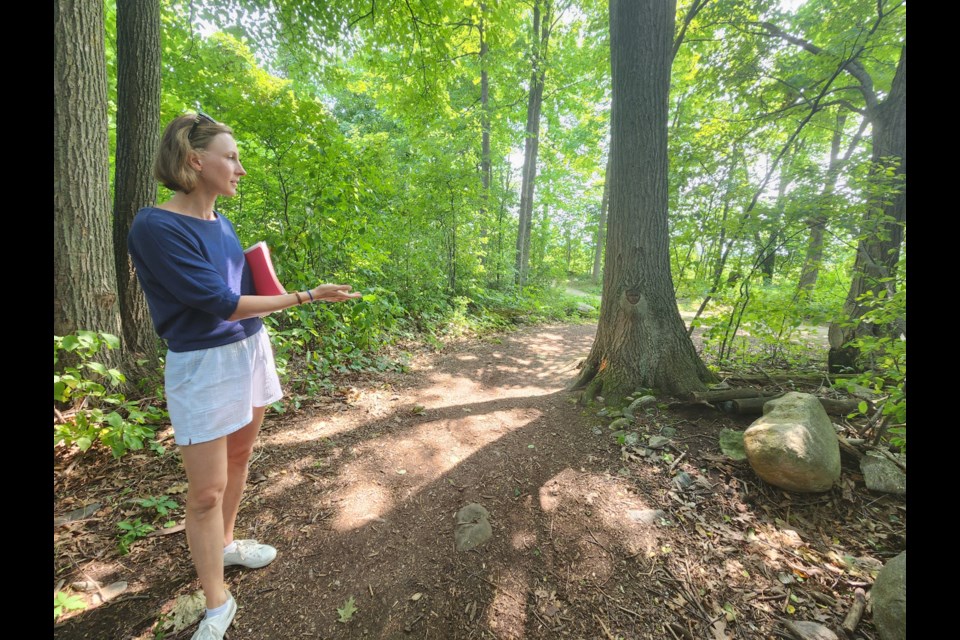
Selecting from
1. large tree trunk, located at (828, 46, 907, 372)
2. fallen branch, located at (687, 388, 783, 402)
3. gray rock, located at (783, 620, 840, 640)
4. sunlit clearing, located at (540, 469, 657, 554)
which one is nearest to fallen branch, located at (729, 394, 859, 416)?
fallen branch, located at (687, 388, 783, 402)

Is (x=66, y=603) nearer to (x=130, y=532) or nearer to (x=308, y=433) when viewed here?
(x=130, y=532)

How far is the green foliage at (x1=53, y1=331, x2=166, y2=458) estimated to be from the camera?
1.95 meters

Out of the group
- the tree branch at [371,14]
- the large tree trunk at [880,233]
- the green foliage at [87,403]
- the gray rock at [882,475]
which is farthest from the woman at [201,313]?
the tree branch at [371,14]

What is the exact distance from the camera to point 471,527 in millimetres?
2178

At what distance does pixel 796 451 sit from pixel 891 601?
91 cm

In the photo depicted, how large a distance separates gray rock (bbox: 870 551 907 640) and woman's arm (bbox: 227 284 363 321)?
2695 millimetres

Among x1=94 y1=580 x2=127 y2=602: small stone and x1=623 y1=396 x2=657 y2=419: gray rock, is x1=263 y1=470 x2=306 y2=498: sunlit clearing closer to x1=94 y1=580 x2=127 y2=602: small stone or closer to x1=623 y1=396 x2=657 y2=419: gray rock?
x1=94 y1=580 x2=127 y2=602: small stone

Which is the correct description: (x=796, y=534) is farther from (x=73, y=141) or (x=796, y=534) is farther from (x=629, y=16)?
(x=73, y=141)

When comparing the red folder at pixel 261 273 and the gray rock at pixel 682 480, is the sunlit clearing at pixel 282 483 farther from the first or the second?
the gray rock at pixel 682 480

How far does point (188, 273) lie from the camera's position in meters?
1.29

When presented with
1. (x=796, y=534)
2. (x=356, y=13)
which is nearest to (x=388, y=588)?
(x=796, y=534)

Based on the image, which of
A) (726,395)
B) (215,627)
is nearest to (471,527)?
(215,627)

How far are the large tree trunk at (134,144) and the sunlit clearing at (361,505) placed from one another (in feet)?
7.78
